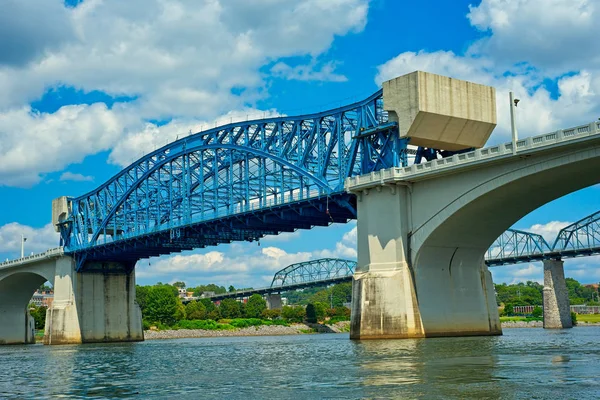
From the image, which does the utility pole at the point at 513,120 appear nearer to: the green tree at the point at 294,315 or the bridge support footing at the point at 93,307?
the bridge support footing at the point at 93,307

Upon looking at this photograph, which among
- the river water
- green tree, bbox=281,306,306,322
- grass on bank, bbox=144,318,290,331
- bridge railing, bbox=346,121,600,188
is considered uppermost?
bridge railing, bbox=346,121,600,188

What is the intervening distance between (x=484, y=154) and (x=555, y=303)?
8601 centimetres

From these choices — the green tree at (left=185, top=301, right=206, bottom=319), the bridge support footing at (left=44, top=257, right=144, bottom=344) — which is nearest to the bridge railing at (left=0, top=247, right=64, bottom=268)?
the bridge support footing at (left=44, top=257, right=144, bottom=344)

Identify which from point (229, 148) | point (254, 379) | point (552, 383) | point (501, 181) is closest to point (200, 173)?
point (229, 148)

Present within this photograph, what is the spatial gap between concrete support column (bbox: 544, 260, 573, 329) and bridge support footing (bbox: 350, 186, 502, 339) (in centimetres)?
7007

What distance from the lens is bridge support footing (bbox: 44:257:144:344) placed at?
12294 cm

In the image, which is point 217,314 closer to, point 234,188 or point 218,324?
point 218,324

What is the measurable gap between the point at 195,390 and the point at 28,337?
121232mm

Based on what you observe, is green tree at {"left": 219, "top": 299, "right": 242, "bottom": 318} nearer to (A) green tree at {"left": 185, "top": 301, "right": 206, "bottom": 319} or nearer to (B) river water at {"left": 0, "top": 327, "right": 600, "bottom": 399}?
(A) green tree at {"left": 185, "top": 301, "right": 206, "bottom": 319}

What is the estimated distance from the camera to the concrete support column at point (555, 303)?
463 ft

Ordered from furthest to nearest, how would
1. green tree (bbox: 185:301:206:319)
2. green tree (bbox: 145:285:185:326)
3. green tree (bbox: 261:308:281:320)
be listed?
green tree (bbox: 261:308:281:320) < green tree (bbox: 185:301:206:319) < green tree (bbox: 145:285:185:326)

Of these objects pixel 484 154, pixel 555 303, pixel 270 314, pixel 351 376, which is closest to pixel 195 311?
pixel 270 314

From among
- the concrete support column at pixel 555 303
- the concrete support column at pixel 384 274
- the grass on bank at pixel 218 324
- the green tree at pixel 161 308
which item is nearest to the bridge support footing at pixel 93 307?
the grass on bank at pixel 218 324

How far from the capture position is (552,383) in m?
32.3
